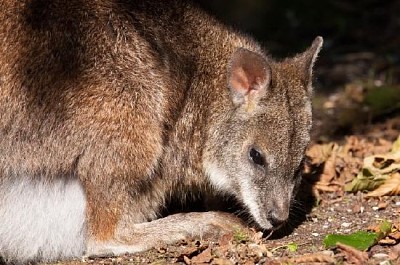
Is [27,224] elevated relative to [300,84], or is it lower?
lower

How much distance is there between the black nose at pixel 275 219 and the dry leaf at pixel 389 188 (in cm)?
112

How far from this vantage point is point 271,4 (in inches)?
494

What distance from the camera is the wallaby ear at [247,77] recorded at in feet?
18.4

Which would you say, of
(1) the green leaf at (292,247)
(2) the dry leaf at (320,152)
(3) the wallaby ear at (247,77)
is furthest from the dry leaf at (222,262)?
(2) the dry leaf at (320,152)

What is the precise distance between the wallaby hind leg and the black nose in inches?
12.1

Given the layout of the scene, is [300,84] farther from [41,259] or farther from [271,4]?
[271,4]

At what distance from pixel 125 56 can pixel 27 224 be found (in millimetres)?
1258

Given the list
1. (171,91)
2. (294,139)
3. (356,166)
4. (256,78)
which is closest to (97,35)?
(171,91)

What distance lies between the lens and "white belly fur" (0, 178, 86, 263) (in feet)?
17.6

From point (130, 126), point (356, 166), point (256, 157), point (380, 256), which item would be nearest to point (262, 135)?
point (256, 157)

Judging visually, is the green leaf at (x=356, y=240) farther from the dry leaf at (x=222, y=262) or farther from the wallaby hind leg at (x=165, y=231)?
the wallaby hind leg at (x=165, y=231)

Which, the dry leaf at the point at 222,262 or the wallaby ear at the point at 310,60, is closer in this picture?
the dry leaf at the point at 222,262

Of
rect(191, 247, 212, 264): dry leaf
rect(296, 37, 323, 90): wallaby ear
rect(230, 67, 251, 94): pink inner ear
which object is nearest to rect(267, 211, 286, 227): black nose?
rect(191, 247, 212, 264): dry leaf

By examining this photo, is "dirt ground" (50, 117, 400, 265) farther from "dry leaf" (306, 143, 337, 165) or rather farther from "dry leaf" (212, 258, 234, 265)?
"dry leaf" (306, 143, 337, 165)
